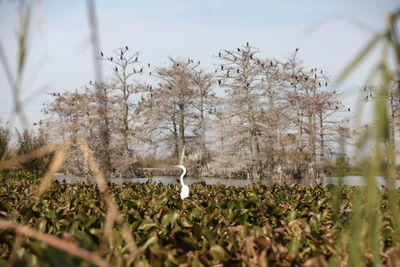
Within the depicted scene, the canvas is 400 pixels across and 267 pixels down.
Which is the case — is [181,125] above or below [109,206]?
above

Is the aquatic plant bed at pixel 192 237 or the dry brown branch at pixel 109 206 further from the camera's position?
the aquatic plant bed at pixel 192 237

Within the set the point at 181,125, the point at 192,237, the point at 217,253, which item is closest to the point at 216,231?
the point at 192,237

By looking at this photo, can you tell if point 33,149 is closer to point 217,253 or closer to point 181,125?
point 217,253

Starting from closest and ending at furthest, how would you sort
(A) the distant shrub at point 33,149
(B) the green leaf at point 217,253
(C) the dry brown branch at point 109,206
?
(C) the dry brown branch at point 109,206, (B) the green leaf at point 217,253, (A) the distant shrub at point 33,149

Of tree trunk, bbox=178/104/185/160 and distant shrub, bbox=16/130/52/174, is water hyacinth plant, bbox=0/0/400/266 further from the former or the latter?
tree trunk, bbox=178/104/185/160

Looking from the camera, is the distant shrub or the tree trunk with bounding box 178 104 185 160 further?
the tree trunk with bounding box 178 104 185 160

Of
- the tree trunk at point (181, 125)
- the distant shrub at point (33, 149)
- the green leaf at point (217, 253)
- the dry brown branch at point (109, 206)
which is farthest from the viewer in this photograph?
the tree trunk at point (181, 125)

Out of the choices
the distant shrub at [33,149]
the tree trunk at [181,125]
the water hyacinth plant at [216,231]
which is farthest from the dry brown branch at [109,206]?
the tree trunk at [181,125]

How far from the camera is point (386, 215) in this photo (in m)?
Result: 2.99

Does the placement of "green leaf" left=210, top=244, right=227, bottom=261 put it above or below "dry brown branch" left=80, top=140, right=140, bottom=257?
below

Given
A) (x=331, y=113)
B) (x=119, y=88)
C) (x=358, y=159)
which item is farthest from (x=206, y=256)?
(x=119, y=88)

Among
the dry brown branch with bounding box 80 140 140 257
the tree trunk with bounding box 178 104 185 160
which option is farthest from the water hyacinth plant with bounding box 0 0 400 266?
the tree trunk with bounding box 178 104 185 160

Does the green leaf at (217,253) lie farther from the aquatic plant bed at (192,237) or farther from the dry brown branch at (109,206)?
the dry brown branch at (109,206)

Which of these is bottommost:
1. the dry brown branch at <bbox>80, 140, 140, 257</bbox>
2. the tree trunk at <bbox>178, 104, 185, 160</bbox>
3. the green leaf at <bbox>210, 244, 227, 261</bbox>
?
the green leaf at <bbox>210, 244, 227, 261</bbox>
